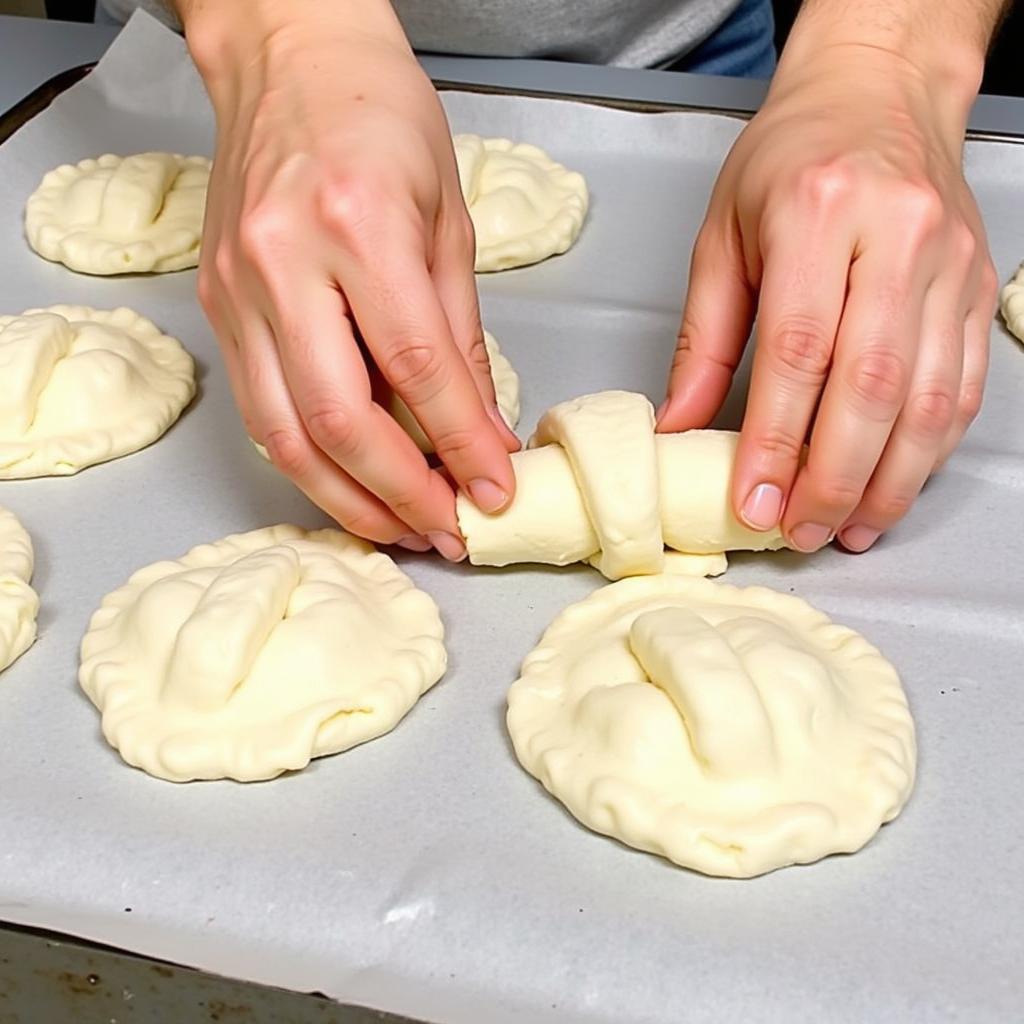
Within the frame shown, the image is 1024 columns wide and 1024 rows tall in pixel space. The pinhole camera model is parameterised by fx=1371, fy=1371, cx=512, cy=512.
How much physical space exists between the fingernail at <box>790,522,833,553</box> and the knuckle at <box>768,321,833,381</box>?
0.21 metres

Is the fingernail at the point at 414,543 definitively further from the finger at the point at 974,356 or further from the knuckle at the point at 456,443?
the finger at the point at 974,356

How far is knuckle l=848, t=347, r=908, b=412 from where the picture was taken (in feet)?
4.98

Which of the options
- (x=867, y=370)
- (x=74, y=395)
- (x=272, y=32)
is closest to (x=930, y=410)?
(x=867, y=370)

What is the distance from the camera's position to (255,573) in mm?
1610

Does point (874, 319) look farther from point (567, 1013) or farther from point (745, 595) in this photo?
point (567, 1013)

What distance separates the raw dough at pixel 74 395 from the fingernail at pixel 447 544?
553mm

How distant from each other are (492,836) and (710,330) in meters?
0.70

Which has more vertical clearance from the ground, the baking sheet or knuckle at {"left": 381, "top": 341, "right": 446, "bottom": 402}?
knuckle at {"left": 381, "top": 341, "right": 446, "bottom": 402}

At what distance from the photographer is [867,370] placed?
1.52m

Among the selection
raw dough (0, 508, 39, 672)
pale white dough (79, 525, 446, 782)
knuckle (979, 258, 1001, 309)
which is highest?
knuckle (979, 258, 1001, 309)

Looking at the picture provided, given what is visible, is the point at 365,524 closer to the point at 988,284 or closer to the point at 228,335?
the point at 228,335

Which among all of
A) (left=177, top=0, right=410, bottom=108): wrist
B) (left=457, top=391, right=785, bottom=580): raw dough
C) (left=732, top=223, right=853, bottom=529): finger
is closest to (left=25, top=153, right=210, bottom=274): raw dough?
(left=177, top=0, right=410, bottom=108): wrist

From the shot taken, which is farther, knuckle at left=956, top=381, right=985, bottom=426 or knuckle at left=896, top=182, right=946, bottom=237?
knuckle at left=956, top=381, right=985, bottom=426

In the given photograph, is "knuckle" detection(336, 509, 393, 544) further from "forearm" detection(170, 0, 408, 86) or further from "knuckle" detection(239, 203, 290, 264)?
"forearm" detection(170, 0, 408, 86)
